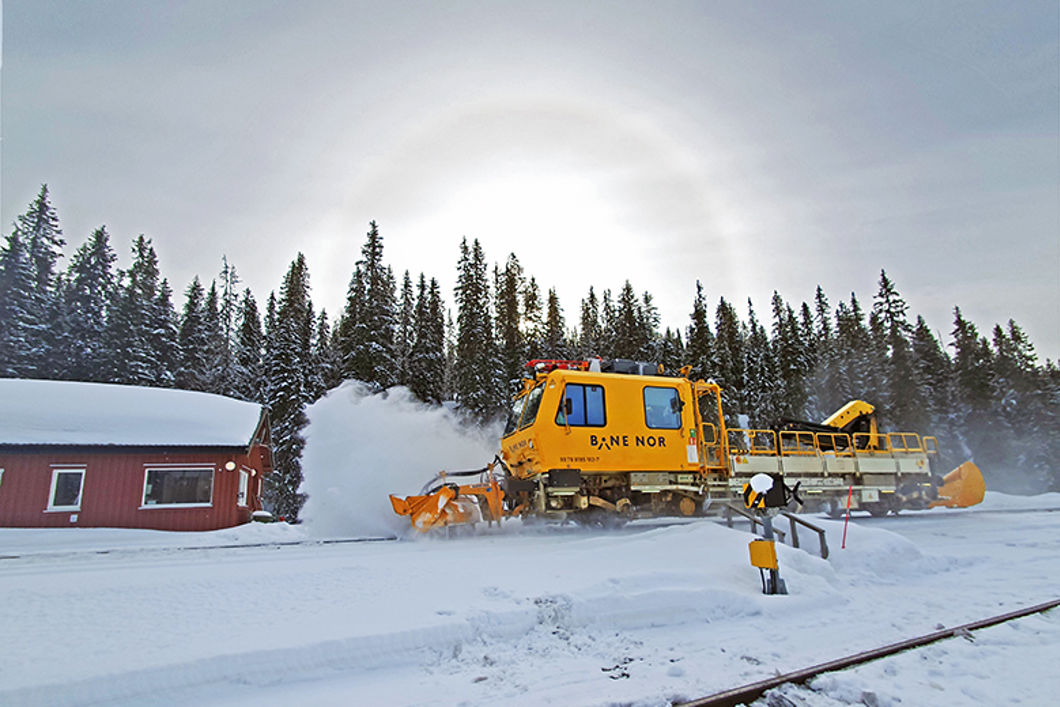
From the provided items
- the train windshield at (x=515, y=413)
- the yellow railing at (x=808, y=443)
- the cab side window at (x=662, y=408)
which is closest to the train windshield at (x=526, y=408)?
the train windshield at (x=515, y=413)

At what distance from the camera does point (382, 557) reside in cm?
759

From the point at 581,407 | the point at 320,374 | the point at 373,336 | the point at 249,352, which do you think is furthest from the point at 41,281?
the point at 581,407

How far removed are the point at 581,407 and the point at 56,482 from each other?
56.4 feet

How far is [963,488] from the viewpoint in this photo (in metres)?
15.3

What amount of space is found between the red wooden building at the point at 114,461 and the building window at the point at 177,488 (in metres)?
0.03

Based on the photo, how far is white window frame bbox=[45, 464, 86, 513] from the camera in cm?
1756

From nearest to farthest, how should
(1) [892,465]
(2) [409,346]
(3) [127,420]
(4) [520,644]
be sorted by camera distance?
(4) [520,644]
(1) [892,465]
(3) [127,420]
(2) [409,346]

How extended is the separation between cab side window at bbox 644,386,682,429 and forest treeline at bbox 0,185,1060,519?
817 inches

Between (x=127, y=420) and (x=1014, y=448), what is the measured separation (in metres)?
58.7

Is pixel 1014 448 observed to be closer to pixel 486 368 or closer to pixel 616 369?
pixel 486 368

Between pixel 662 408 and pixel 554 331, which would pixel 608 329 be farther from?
pixel 662 408

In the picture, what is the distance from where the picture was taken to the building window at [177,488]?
61.9ft

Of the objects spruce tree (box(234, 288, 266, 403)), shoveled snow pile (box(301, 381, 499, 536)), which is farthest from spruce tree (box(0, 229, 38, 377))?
shoveled snow pile (box(301, 381, 499, 536))

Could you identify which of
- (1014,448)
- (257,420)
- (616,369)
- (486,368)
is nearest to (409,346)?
(486,368)
